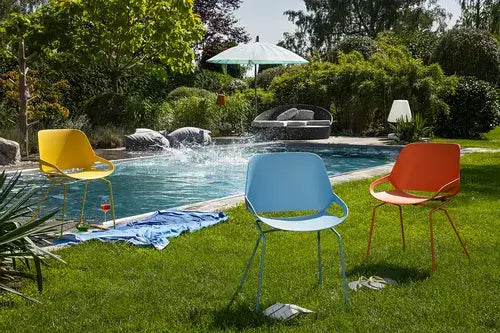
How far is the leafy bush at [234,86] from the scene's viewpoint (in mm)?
21219

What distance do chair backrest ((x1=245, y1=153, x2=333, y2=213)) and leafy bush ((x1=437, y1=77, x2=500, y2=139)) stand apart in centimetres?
1327

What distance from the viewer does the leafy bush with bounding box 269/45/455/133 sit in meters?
16.4

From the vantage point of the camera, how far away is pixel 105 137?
13.8 meters

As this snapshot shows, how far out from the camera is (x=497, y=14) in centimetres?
2750

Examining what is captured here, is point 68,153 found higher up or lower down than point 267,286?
higher up

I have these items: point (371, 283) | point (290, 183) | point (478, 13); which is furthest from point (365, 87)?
point (478, 13)

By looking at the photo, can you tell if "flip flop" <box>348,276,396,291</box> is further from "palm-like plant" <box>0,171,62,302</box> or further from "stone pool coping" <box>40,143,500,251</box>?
"stone pool coping" <box>40,143,500,251</box>

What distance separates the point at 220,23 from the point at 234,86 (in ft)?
21.0

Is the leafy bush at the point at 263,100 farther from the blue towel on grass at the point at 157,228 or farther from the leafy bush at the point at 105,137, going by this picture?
the blue towel on grass at the point at 157,228

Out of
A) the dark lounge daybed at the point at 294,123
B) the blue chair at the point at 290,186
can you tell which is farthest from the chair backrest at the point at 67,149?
the dark lounge daybed at the point at 294,123

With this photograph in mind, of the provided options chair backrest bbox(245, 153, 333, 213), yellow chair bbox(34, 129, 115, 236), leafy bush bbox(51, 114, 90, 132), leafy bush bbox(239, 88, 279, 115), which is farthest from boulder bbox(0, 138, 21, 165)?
leafy bush bbox(239, 88, 279, 115)

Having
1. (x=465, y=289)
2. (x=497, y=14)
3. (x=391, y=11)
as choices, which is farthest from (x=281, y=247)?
(x=391, y=11)

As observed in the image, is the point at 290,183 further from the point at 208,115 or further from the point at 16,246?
the point at 208,115

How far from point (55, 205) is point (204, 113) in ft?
32.0
